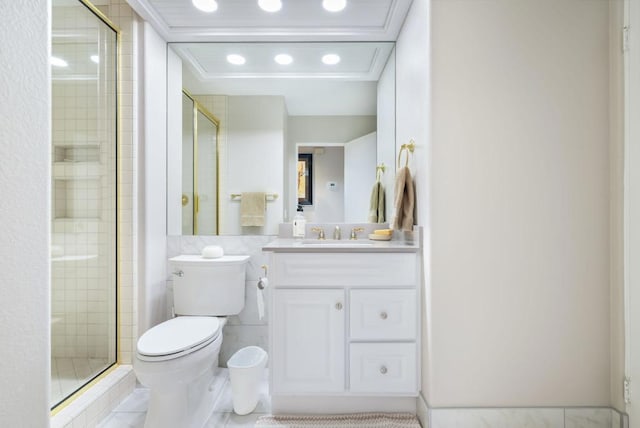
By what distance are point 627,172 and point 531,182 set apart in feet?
1.27

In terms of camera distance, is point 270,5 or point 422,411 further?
point 270,5

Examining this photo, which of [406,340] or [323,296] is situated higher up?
[323,296]

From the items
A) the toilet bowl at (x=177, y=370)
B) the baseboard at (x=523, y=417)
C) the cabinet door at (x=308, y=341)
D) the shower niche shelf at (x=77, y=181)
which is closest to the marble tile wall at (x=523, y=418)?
the baseboard at (x=523, y=417)

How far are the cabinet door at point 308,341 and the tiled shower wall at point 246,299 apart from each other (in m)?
0.60

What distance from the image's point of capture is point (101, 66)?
6.20 ft

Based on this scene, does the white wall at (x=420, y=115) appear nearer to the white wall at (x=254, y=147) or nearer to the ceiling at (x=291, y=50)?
the ceiling at (x=291, y=50)

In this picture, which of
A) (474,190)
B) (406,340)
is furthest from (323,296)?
(474,190)

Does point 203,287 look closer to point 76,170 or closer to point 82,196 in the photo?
point 82,196

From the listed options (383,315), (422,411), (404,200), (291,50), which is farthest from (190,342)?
(291,50)

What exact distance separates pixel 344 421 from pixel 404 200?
3.86ft

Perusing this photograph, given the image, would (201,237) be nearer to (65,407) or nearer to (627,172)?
(65,407)

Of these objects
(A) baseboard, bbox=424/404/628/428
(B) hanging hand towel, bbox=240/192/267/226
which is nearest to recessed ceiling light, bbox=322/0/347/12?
(B) hanging hand towel, bbox=240/192/267/226

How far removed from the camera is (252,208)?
228 centimetres

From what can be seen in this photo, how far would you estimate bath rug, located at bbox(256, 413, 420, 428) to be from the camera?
5.40 feet
